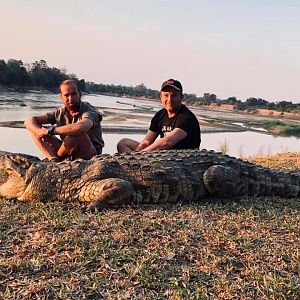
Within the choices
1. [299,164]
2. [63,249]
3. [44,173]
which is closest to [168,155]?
[44,173]

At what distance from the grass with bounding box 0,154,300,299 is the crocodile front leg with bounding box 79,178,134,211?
5.6 inches

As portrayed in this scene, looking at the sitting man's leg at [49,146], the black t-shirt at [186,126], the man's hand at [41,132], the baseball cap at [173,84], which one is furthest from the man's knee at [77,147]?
the baseball cap at [173,84]

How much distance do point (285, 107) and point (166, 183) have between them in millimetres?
57097

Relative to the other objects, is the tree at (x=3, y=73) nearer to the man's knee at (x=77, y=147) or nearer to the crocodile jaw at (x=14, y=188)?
the man's knee at (x=77, y=147)

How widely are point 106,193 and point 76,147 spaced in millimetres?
1389

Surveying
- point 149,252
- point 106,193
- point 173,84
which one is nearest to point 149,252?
point 149,252

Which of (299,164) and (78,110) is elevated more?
(78,110)

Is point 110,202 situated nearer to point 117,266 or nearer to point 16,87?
point 117,266

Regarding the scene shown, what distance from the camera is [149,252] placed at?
287cm

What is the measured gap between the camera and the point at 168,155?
15.0 ft

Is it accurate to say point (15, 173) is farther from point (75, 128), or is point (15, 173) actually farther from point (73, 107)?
point (73, 107)

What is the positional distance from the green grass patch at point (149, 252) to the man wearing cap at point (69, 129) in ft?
3.93

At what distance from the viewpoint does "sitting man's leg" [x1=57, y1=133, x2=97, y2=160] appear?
5125 mm

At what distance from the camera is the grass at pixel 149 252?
2379mm
